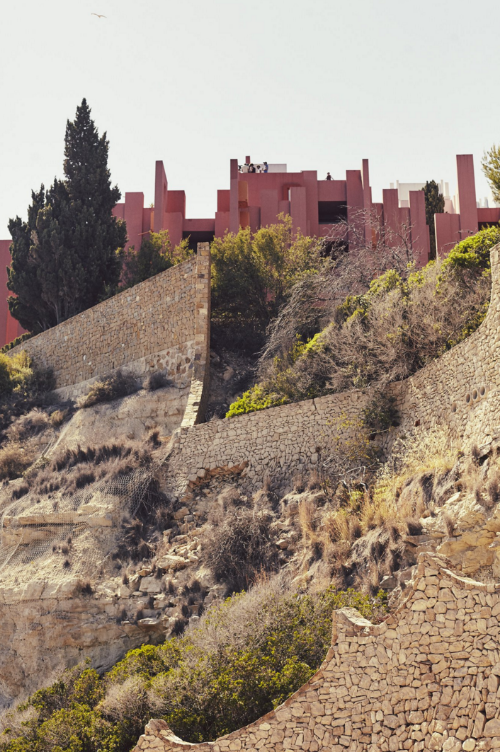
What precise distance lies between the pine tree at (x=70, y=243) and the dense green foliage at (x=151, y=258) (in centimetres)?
65

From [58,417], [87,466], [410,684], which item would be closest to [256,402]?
[87,466]

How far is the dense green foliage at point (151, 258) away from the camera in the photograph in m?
28.5

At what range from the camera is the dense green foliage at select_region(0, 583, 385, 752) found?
1060cm

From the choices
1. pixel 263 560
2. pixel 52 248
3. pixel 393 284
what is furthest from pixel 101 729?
pixel 52 248

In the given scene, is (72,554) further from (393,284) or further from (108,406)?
(393,284)

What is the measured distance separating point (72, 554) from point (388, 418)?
6832 mm

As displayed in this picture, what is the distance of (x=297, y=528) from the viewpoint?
1451 centimetres

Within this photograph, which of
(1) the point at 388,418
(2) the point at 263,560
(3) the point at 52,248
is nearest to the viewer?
(2) the point at 263,560

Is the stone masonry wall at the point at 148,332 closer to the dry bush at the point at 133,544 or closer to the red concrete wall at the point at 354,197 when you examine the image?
the dry bush at the point at 133,544

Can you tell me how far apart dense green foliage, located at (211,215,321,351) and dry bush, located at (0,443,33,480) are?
21.1 ft

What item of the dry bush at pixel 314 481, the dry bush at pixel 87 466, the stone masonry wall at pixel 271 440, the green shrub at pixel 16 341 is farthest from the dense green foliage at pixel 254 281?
the green shrub at pixel 16 341

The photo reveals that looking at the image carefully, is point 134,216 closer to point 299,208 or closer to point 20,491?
point 299,208

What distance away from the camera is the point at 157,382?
21.8 m

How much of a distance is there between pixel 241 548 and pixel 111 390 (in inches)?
366
